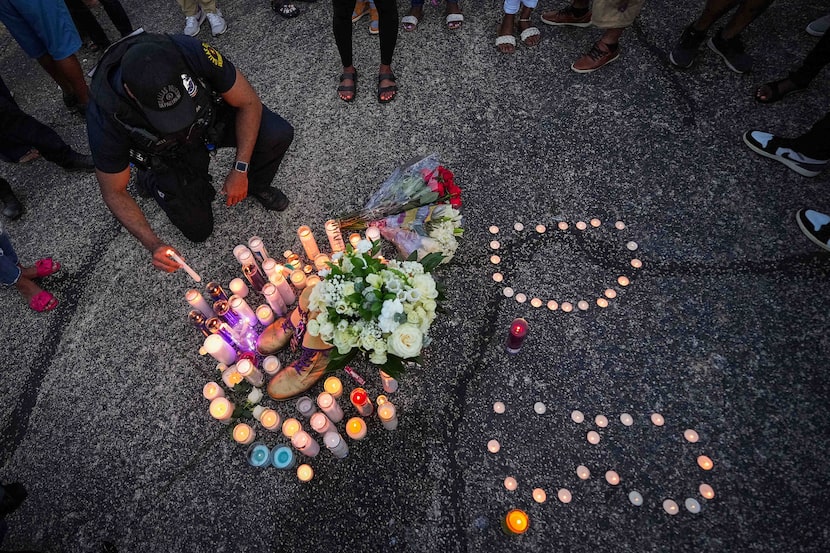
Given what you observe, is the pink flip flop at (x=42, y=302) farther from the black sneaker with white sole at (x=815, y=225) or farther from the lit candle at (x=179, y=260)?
the black sneaker with white sole at (x=815, y=225)

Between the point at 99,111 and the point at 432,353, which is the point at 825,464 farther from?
the point at 99,111

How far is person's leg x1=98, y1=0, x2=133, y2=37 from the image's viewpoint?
4.20 meters

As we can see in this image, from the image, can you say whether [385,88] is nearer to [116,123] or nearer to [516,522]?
[116,123]

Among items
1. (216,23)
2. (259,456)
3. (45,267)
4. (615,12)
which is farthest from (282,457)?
(216,23)

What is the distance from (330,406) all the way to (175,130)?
1612 mm

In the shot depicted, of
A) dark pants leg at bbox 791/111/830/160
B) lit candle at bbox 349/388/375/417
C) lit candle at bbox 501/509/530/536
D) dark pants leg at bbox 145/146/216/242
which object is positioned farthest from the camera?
dark pants leg at bbox 791/111/830/160

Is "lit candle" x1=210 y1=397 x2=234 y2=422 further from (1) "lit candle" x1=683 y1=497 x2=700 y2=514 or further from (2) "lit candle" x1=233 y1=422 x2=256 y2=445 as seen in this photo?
(1) "lit candle" x1=683 y1=497 x2=700 y2=514

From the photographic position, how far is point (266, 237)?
3225mm

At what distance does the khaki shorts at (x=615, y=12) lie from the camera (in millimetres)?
3461

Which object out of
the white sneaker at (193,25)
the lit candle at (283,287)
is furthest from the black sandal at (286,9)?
the lit candle at (283,287)

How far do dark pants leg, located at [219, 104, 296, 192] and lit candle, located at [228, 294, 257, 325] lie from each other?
98cm

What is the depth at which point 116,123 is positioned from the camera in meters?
2.20

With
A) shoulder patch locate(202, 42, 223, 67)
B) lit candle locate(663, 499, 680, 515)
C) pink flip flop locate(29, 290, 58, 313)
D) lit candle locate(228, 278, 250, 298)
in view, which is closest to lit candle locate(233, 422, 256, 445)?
lit candle locate(228, 278, 250, 298)

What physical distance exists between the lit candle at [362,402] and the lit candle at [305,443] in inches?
11.4
